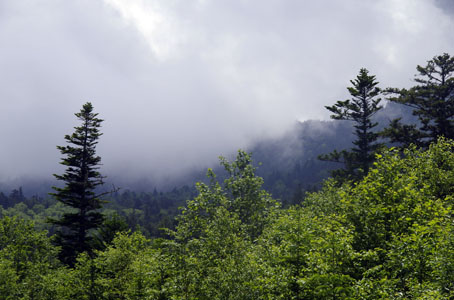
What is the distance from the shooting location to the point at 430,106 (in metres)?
45.5

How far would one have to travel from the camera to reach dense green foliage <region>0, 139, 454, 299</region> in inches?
544

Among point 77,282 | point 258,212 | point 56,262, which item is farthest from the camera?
point 56,262

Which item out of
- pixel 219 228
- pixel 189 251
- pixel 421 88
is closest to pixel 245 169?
pixel 219 228

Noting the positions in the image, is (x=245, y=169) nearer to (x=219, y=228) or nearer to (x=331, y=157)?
(x=219, y=228)

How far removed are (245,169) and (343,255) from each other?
17472 millimetres

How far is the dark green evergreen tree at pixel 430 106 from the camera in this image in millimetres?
44344

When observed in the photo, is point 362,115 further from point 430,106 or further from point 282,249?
point 282,249

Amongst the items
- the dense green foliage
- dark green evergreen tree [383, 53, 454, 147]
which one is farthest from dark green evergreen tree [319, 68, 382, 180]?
the dense green foliage

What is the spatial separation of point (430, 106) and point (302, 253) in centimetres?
3954

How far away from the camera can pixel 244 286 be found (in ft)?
57.5

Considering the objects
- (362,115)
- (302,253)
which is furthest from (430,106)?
(302,253)

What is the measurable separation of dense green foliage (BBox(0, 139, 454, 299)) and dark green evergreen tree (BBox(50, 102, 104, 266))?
8.97 metres

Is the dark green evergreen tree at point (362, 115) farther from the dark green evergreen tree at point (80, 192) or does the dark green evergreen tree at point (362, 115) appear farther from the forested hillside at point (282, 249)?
the dark green evergreen tree at point (80, 192)

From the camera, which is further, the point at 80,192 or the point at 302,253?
the point at 80,192
